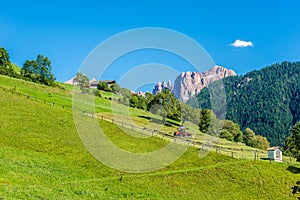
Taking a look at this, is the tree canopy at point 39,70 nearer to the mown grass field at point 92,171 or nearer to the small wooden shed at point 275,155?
the mown grass field at point 92,171

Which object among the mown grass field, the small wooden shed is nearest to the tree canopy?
the mown grass field

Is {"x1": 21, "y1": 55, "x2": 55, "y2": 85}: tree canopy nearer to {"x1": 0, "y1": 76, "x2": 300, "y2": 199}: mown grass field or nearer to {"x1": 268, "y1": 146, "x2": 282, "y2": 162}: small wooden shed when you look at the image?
{"x1": 0, "y1": 76, "x2": 300, "y2": 199}: mown grass field

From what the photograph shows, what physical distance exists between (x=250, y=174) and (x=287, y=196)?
6.46 metres

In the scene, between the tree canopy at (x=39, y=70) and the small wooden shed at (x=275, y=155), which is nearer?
the small wooden shed at (x=275, y=155)

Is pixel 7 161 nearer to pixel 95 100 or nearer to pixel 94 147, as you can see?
pixel 94 147

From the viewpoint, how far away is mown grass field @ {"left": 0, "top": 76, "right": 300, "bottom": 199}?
39188 millimetres

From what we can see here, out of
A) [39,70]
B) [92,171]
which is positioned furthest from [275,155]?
[39,70]

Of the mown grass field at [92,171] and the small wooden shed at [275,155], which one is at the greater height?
the small wooden shed at [275,155]

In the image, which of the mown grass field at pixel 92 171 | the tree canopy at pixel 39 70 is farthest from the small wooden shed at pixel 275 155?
the tree canopy at pixel 39 70

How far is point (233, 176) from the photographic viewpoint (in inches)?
2212

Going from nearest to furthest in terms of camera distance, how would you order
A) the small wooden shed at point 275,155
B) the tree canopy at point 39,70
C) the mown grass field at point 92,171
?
the mown grass field at point 92,171, the small wooden shed at point 275,155, the tree canopy at point 39,70

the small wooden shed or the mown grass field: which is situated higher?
the small wooden shed

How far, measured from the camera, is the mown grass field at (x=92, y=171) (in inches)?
1543

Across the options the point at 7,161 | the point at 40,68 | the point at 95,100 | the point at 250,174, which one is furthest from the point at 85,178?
the point at 40,68
